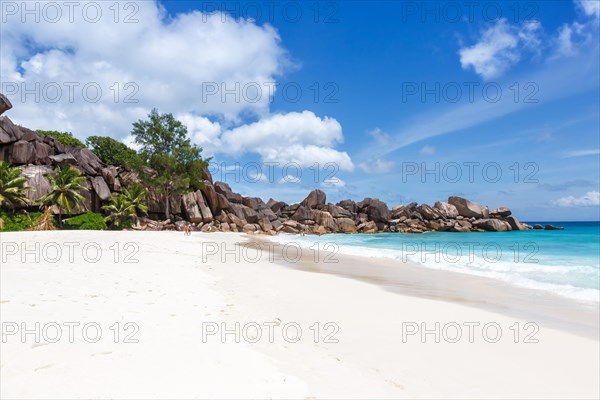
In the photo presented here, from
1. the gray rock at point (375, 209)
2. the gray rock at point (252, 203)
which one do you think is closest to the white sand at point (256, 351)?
the gray rock at point (252, 203)

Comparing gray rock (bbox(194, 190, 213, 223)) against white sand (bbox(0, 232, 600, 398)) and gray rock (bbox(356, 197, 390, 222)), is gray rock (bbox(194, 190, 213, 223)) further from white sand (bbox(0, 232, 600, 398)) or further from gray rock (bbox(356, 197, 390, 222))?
white sand (bbox(0, 232, 600, 398))

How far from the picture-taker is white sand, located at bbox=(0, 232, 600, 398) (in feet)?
12.4

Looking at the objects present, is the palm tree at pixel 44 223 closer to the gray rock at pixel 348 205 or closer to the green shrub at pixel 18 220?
the green shrub at pixel 18 220

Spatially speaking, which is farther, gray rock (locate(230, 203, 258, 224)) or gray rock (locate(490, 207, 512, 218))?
gray rock (locate(490, 207, 512, 218))

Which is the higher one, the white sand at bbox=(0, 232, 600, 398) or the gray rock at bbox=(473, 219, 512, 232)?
the white sand at bbox=(0, 232, 600, 398)

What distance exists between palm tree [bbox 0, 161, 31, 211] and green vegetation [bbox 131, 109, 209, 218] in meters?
15.0

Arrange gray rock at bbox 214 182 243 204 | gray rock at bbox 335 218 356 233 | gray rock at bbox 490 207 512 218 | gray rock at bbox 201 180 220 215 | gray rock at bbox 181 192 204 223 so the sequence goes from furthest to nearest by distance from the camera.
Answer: gray rock at bbox 490 207 512 218 → gray rock at bbox 335 218 356 233 → gray rock at bbox 214 182 243 204 → gray rock at bbox 201 180 220 215 → gray rock at bbox 181 192 204 223

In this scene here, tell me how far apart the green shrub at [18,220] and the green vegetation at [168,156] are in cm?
1460

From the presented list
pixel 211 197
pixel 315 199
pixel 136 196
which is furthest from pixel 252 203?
pixel 136 196

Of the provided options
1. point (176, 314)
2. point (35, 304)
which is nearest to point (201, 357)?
point (176, 314)

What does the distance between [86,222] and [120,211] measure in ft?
12.1

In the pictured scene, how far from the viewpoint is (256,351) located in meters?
4.77

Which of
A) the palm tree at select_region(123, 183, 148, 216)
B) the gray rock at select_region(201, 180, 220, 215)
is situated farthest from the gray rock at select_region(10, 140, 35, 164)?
the gray rock at select_region(201, 180, 220, 215)

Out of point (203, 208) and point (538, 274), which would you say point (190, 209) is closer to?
point (203, 208)
